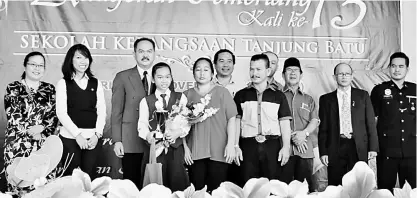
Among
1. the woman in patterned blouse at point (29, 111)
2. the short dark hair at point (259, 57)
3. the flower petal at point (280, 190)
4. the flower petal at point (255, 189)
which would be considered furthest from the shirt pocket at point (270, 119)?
A: the flower petal at point (255, 189)

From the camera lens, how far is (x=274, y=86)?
8.49 ft

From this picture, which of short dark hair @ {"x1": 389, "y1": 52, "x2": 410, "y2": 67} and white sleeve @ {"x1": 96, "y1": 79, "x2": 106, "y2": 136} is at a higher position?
short dark hair @ {"x1": 389, "y1": 52, "x2": 410, "y2": 67}

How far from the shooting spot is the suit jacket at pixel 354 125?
2.59 metres

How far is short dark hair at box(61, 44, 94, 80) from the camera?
8.18 feet

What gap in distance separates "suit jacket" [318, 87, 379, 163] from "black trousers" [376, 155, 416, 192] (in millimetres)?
92

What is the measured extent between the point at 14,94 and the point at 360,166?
213cm

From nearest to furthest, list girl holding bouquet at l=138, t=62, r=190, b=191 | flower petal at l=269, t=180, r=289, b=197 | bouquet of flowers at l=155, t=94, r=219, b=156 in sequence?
flower petal at l=269, t=180, r=289, b=197, bouquet of flowers at l=155, t=94, r=219, b=156, girl holding bouquet at l=138, t=62, r=190, b=191

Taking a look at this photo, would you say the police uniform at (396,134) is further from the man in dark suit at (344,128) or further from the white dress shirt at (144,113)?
the white dress shirt at (144,113)

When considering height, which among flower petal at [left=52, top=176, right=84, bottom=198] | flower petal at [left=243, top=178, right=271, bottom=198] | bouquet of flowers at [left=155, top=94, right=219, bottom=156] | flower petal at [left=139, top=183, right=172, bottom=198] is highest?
bouquet of flowers at [left=155, top=94, right=219, bottom=156]

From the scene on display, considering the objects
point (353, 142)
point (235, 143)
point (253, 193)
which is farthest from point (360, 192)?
point (353, 142)

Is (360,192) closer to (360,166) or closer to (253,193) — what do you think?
(360,166)

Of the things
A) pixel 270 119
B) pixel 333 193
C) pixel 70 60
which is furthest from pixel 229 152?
pixel 333 193

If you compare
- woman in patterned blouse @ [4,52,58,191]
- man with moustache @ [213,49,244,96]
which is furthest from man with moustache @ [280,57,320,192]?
woman in patterned blouse @ [4,52,58,191]

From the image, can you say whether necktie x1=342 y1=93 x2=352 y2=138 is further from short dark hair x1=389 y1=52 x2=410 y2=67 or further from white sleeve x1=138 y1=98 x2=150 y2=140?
white sleeve x1=138 y1=98 x2=150 y2=140
